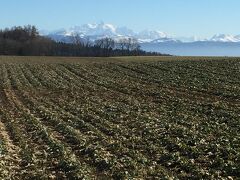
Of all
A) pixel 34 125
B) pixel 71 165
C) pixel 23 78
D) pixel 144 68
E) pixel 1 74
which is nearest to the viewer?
pixel 71 165

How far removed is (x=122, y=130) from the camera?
22.5 metres

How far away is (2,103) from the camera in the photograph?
3441 centimetres

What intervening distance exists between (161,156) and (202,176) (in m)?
2.87

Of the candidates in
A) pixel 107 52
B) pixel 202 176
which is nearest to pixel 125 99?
pixel 202 176

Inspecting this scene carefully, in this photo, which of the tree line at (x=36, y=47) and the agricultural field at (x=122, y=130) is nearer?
the agricultural field at (x=122, y=130)

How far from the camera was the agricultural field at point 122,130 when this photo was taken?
15906 millimetres

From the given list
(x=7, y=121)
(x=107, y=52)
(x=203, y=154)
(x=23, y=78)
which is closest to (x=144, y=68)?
(x=23, y=78)

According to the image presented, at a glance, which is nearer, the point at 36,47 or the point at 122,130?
the point at 122,130

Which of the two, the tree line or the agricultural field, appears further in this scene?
the tree line

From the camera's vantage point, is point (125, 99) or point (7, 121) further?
point (125, 99)

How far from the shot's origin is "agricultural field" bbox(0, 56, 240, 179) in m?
15.9

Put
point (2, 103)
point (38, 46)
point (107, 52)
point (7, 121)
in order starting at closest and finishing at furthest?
1. point (7, 121)
2. point (2, 103)
3. point (38, 46)
4. point (107, 52)

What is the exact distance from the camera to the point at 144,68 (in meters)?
62.9

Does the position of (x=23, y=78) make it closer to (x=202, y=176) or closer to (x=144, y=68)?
(x=144, y=68)
